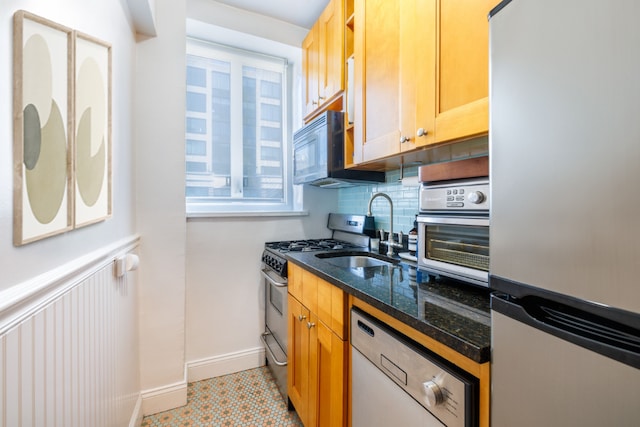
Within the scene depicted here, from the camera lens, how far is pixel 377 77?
138 cm

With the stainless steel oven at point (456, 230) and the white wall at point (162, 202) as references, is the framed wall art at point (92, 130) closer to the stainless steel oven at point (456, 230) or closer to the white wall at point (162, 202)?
the white wall at point (162, 202)

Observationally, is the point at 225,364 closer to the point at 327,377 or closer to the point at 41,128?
the point at 327,377

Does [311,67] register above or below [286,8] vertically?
below

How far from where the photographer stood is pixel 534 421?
509 mm

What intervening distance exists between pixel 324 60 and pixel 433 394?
6.32 ft

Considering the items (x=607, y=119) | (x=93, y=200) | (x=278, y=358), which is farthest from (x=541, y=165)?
(x=278, y=358)

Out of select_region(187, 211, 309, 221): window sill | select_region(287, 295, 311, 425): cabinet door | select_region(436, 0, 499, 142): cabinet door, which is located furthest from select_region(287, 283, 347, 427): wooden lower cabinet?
select_region(436, 0, 499, 142): cabinet door

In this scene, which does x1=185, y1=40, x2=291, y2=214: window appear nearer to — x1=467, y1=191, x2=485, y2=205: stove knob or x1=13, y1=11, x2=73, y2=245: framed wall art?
x1=13, y1=11, x2=73, y2=245: framed wall art

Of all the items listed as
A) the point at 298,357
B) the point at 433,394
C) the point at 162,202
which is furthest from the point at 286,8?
the point at 433,394

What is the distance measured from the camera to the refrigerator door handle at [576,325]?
403 millimetres

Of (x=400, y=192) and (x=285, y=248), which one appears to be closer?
(x=400, y=192)

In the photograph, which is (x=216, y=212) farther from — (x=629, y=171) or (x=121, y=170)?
(x=629, y=171)

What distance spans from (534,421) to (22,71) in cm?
119

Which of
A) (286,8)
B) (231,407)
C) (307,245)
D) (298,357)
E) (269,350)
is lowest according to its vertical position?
(231,407)
